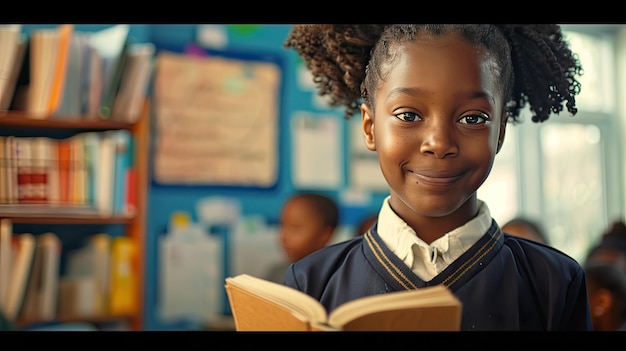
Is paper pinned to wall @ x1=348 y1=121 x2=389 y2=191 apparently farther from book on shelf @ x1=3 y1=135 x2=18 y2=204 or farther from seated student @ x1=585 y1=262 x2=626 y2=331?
book on shelf @ x1=3 y1=135 x2=18 y2=204

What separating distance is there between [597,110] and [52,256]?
1.41m

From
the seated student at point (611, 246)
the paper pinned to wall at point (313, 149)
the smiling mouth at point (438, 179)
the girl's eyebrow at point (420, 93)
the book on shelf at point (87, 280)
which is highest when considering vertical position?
the girl's eyebrow at point (420, 93)

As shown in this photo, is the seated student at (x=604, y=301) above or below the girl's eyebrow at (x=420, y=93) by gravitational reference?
below

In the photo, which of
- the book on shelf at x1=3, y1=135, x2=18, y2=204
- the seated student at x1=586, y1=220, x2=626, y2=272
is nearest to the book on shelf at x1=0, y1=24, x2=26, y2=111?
the book on shelf at x1=3, y1=135, x2=18, y2=204

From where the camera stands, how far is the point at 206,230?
1721 millimetres

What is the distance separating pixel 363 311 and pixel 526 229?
1.06 ft

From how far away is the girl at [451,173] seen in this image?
0.93m

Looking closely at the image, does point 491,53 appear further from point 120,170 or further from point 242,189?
point 120,170

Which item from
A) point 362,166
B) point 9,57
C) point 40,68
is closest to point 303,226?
point 362,166

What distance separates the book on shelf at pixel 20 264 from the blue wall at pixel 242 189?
0.31m

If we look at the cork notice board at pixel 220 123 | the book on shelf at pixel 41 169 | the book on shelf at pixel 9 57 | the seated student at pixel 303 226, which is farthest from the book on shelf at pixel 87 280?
the seated student at pixel 303 226

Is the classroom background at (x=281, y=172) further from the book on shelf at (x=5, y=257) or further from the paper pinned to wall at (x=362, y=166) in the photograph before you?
the book on shelf at (x=5, y=257)

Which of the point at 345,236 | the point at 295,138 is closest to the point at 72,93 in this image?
the point at 295,138
